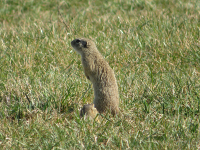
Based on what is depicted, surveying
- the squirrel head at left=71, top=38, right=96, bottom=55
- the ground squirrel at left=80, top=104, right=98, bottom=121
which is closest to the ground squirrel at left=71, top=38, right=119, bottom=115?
the squirrel head at left=71, top=38, right=96, bottom=55

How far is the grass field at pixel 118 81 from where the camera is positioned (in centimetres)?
358

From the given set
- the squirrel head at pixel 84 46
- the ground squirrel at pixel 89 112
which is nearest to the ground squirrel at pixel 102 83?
the squirrel head at pixel 84 46

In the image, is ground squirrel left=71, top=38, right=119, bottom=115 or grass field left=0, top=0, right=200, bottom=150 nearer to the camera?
grass field left=0, top=0, right=200, bottom=150

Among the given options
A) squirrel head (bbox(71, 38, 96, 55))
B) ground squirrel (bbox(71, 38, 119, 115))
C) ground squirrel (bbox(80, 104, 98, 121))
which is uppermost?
squirrel head (bbox(71, 38, 96, 55))

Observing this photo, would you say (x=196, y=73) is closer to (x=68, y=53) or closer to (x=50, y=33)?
(x=68, y=53)

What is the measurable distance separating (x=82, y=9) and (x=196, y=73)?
529 centimetres

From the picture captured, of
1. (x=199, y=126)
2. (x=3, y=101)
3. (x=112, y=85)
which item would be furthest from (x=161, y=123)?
(x=3, y=101)

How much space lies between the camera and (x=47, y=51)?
629 cm

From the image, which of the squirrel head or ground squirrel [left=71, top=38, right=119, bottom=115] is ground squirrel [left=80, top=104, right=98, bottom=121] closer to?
ground squirrel [left=71, top=38, right=119, bottom=115]

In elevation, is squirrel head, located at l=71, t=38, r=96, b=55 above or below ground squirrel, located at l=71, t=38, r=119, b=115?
above

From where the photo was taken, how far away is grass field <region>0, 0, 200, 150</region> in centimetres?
358

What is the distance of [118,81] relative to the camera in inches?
199

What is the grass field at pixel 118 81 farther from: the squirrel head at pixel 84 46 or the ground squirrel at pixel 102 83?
the squirrel head at pixel 84 46

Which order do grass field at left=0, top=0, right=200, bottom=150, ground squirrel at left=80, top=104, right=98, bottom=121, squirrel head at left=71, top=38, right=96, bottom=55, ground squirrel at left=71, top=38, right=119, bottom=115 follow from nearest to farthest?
grass field at left=0, top=0, right=200, bottom=150 → ground squirrel at left=80, top=104, right=98, bottom=121 → ground squirrel at left=71, top=38, right=119, bottom=115 → squirrel head at left=71, top=38, right=96, bottom=55
